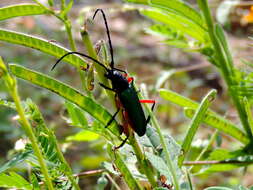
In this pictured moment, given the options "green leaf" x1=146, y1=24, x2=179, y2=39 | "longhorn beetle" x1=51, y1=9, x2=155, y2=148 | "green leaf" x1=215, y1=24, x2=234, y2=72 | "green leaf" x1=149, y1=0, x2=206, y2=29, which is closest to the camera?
"longhorn beetle" x1=51, y1=9, x2=155, y2=148

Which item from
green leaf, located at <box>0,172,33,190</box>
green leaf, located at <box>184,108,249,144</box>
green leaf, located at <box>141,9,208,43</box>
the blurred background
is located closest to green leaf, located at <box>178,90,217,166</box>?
green leaf, located at <box>184,108,249,144</box>

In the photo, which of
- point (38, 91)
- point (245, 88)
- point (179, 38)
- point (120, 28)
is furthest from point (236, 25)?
point (245, 88)

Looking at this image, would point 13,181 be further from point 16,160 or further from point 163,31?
point 163,31

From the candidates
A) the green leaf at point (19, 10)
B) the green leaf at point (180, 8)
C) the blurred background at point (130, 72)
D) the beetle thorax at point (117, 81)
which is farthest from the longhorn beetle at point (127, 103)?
the blurred background at point (130, 72)

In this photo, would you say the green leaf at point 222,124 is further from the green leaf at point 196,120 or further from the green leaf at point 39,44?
the green leaf at point 39,44

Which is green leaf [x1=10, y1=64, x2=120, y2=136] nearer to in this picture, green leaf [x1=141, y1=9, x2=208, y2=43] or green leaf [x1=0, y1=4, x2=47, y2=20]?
green leaf [x1=0, y1=4, x2=47, y2=20]

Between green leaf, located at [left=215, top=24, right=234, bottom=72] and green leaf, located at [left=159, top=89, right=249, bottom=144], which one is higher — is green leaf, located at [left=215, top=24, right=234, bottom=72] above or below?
above
